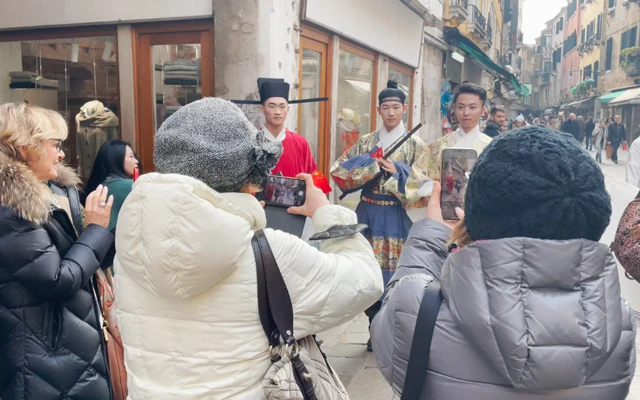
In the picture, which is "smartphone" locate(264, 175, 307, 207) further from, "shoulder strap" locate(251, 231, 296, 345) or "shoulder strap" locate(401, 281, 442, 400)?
"shoulder strap" locate(401, 281, 442, 400)

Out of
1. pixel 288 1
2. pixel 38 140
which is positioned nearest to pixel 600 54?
pixel 288 1

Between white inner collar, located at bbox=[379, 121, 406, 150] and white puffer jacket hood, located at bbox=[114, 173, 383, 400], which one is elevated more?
white inner collar, located at bbox=[379, 121, 406, 150]

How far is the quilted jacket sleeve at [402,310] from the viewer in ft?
4.33

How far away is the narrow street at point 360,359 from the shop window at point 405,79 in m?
5.11

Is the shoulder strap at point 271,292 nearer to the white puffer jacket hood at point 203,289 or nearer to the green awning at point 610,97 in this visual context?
the white puffer jacket hood at point 203,289

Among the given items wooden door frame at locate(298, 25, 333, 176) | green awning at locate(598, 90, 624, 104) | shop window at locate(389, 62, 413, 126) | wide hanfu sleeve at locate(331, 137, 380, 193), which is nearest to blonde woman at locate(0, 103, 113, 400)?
wide hanfu sleeve at locate(331, 137, 380, 193)

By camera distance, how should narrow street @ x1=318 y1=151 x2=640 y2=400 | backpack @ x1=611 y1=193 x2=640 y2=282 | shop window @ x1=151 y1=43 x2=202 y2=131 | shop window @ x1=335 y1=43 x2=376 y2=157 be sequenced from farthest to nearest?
shop window @ x1=335 y1=43 x2=376 y2=157, shop window @ x1=151 y1=43 x2=202 y2=131, narrow street @ x1=318 y1=151 x2=640 y2=400, backpack @ x1=611 y1=193 x2=640 y2=282

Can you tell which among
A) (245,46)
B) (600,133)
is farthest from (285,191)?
(600,133)

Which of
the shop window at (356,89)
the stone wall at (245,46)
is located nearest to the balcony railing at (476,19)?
the shop window at (356,89)

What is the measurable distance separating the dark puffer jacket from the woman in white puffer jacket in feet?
1.94

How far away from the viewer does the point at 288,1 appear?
477cm

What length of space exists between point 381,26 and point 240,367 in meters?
7.10

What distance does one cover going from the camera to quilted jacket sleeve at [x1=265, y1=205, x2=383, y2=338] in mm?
1369

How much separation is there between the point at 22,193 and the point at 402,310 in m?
1.35
